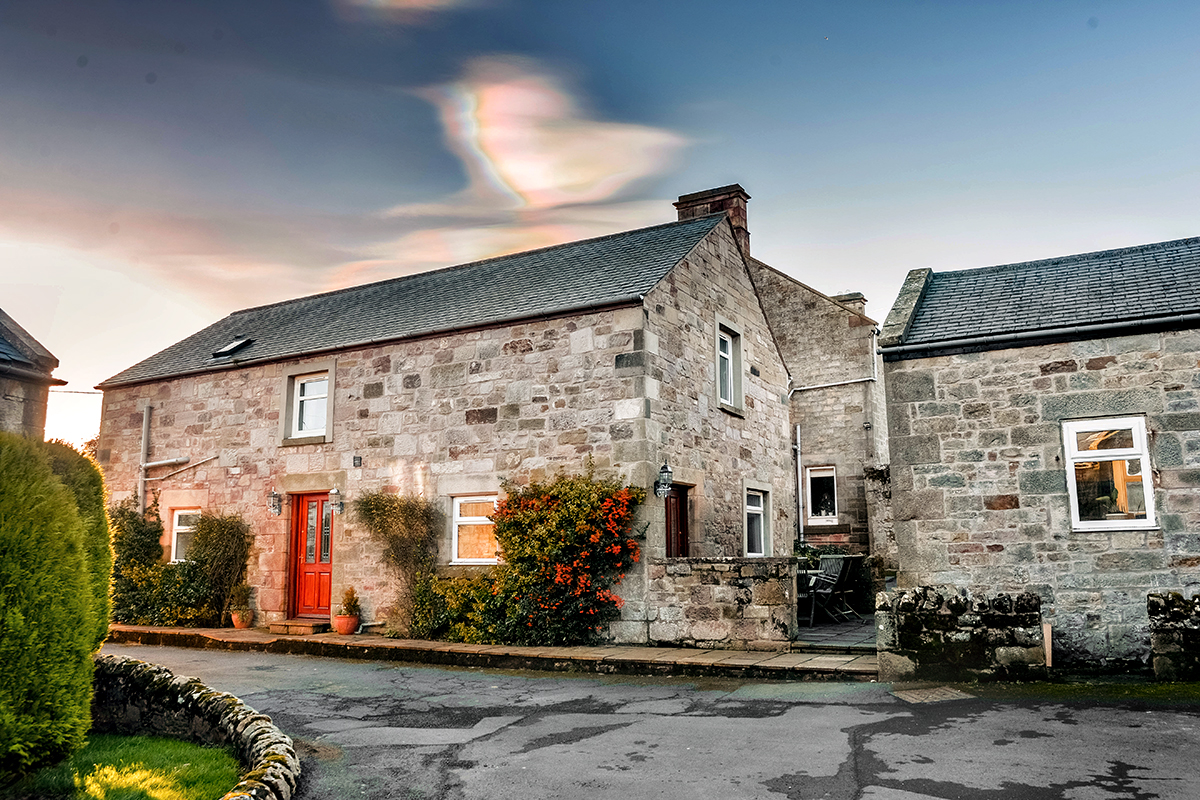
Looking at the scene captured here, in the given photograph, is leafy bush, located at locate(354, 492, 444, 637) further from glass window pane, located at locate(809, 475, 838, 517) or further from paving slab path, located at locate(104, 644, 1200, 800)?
glass window pane, located at locate(809, 475, 838, 517)

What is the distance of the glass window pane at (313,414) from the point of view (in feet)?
52.2

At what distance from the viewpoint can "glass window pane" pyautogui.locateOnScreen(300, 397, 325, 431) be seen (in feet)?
52.2

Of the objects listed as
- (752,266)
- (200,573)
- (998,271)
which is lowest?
(200,573)

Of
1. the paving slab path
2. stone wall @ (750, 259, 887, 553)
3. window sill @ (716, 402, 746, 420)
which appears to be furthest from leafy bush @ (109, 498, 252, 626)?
stone wall @ (750, 259, 887, 553)

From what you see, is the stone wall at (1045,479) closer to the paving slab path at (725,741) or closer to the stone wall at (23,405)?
the paving slab path at (725,741)

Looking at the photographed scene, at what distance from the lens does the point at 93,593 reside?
244 inches

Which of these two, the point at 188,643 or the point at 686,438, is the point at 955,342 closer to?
the point at 686,438

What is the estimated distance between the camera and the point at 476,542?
13625mm

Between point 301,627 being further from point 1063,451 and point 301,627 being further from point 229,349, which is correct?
point 1063,451

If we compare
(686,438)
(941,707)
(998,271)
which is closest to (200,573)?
(686,438)

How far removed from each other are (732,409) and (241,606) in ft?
30.7

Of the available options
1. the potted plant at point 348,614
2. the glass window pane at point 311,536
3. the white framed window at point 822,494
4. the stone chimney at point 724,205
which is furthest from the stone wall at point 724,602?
the white framed window at point 822,494

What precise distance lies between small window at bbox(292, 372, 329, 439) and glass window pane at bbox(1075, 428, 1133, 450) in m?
11.8

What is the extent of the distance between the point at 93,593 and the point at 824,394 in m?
17.0
